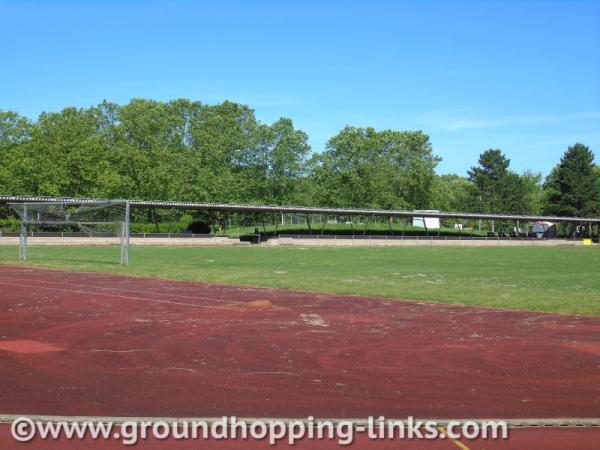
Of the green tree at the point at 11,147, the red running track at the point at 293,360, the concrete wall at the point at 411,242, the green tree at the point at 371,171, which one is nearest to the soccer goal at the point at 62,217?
the red running track at the point at 293,360

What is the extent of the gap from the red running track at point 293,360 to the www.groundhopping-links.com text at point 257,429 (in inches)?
14.8

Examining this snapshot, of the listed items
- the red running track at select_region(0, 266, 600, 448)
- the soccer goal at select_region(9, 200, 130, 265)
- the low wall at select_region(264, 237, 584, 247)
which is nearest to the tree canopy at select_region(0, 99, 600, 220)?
the low wall at select_region(264, 237, 584, 247)

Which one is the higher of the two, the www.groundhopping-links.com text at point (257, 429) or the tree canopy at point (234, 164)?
the tree canopy at point (234, 164)

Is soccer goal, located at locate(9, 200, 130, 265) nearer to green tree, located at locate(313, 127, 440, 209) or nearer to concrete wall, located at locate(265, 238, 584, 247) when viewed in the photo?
concrete wall, located at locate(265, 238, 584, 247)

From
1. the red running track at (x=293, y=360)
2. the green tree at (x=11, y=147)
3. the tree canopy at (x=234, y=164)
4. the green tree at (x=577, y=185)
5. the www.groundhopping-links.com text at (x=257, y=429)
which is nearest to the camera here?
the www.groundhopping-links.com text at (x=257, y=429)

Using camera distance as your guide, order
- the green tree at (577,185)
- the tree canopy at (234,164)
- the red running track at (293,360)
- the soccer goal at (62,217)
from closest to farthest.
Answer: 1. the red running track at (293,360)
2. the soccer goal at (62,217)
3. the tree canopy at (234,164)
4. the green tree at (577,185)

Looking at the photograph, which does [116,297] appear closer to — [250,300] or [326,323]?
[250,300]

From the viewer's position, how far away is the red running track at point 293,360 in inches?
314

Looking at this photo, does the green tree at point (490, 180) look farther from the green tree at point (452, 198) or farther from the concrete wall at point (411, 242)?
the concrete wall at point (411, 242)

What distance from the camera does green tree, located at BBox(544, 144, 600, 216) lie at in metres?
121

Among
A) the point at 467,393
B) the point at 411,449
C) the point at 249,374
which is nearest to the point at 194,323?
the point at 249,374

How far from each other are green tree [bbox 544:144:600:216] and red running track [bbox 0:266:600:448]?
113316 mm

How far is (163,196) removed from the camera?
269 ft

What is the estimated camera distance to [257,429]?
7027 millimetres
